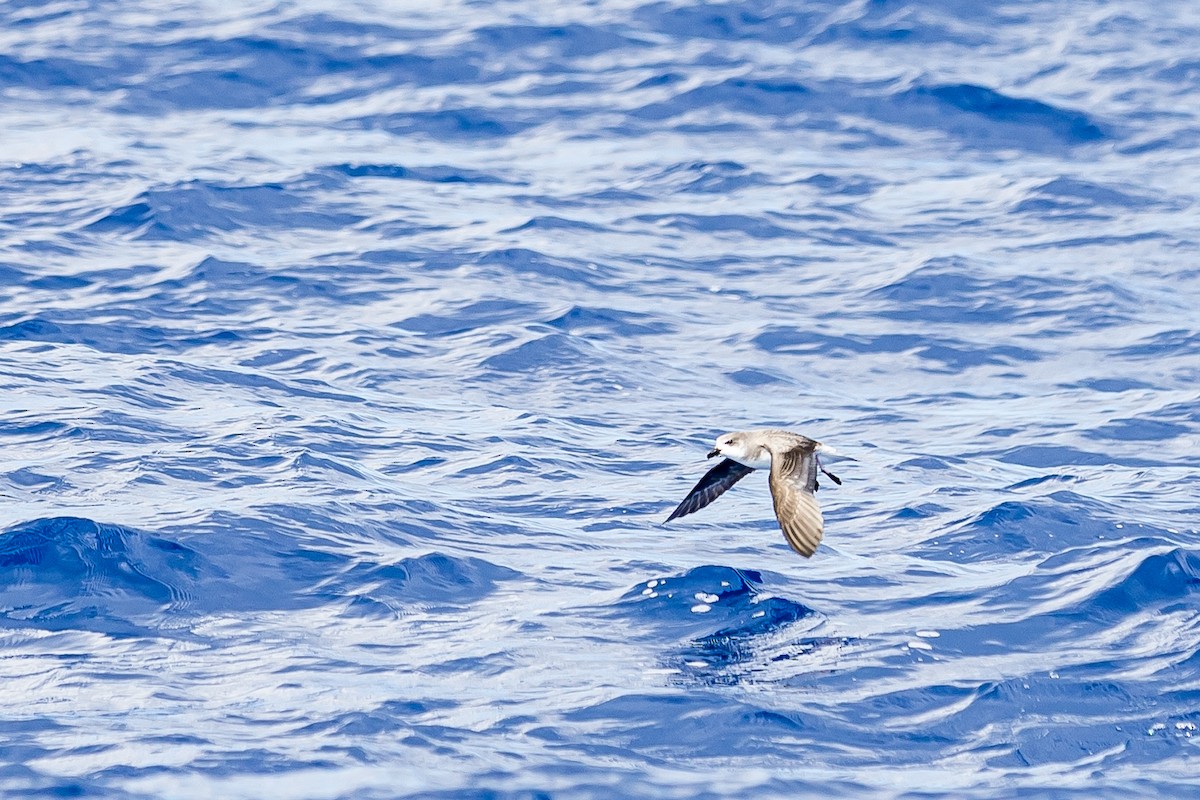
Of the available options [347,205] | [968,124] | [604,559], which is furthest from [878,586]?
[968,124]

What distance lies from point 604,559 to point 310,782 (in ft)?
11.2

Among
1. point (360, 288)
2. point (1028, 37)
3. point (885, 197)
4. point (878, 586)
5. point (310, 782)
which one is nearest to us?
point (310, 782)

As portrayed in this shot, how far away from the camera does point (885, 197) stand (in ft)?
65.2

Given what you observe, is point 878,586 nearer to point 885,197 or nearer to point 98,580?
point 98,580

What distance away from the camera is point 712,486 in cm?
1085

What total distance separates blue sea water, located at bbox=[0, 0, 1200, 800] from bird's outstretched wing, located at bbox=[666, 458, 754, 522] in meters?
0.37

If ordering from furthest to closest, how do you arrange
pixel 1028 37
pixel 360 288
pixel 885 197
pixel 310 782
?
pixel 1028 37
pixel 885 197
pixel 360 288
pixel 310 782

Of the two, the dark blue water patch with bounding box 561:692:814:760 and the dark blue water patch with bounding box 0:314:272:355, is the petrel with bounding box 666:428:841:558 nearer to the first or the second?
the dark blue water patch with bounding box 561:692:814:760

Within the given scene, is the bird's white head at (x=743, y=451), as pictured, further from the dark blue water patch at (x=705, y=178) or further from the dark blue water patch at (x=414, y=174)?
the dark blue water patch at (x=414, y=174)

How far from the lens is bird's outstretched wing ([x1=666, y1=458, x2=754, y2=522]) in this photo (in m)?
10.8

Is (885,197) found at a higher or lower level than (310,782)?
lower

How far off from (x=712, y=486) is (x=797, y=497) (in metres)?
1.44

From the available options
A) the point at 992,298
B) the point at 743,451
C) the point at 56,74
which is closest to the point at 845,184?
the point at 992,298

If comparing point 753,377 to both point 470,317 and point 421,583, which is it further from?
point 421,583
